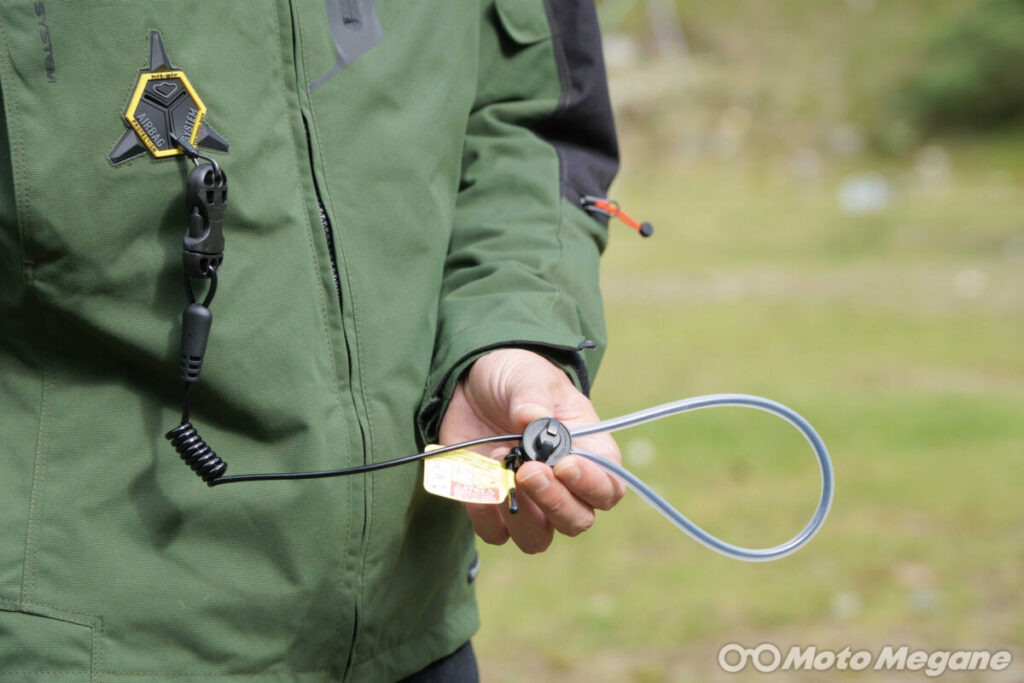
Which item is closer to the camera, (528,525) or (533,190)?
(528,525)

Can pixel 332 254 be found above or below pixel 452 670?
above

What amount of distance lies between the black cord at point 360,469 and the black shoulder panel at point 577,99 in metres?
0.41

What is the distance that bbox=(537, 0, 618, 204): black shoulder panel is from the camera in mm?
1473

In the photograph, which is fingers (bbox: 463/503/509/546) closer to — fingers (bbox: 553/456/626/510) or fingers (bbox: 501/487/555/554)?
fingers (bbox: 501/487/555/554)

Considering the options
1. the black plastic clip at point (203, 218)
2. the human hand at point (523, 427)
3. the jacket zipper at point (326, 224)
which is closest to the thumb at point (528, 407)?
the human hand at point (523, 427)

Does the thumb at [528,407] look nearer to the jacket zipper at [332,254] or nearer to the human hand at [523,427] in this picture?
the human hand at [523,427]

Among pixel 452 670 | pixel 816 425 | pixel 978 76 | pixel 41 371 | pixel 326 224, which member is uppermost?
pixel 326 224

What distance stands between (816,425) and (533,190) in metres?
3.85

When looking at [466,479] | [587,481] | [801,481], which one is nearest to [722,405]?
[587,481]

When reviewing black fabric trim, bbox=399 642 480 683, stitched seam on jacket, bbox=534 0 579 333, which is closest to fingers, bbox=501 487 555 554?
black fabric trim, bbox=399 642 480 683

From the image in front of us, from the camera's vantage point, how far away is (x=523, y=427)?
116 centimetres

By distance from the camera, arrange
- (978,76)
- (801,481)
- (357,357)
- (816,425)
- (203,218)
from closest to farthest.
Answer: (203,218) < (357,357) < (801,481) < (816,425) < (978,76)

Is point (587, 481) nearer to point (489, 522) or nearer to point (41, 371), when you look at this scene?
point (489, 522)

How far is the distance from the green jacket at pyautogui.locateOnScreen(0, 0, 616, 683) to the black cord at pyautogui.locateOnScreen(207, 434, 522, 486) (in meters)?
0.02
